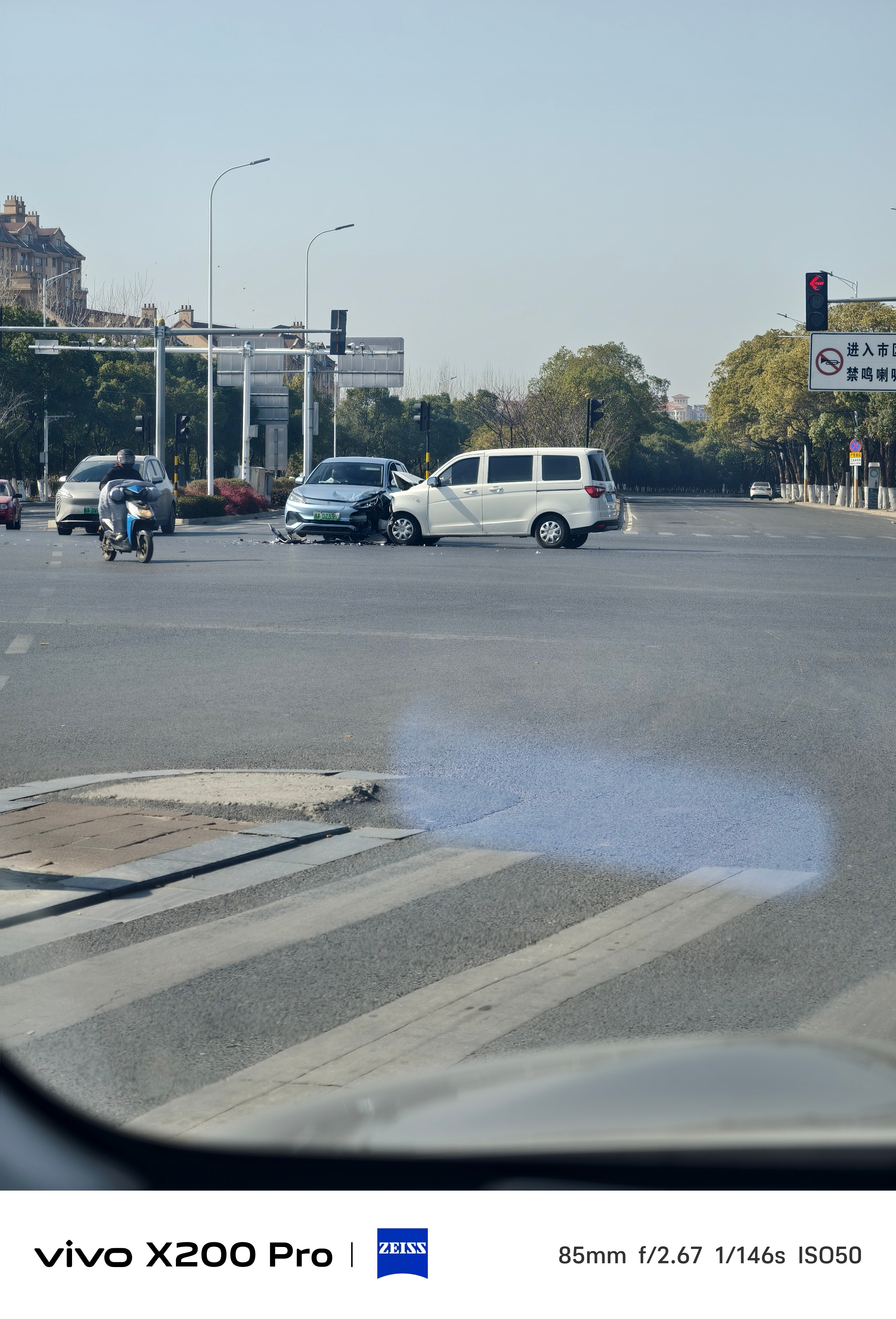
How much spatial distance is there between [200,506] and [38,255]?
422 feet

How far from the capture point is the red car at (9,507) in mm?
37625

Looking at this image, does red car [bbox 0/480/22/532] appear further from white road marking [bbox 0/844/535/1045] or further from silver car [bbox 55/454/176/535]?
white road marking [bbox 0/844/535/1045]

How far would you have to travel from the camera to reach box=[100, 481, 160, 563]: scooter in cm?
2119

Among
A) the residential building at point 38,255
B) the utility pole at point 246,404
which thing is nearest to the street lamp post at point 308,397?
the utility pole at point 246,404

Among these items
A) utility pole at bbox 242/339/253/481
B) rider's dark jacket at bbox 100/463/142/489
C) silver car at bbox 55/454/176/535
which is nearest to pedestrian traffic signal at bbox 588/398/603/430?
utility pole at bbox 242/339/253/481

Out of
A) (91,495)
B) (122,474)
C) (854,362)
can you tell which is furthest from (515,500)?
(854,362)

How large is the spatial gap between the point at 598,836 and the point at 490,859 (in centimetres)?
58

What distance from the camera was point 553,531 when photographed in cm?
2798

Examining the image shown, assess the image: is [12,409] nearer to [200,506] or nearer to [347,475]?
[200,506]

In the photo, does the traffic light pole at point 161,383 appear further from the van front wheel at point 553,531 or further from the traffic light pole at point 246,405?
the van front wheel at point 553,531

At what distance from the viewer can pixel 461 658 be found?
11.2 m

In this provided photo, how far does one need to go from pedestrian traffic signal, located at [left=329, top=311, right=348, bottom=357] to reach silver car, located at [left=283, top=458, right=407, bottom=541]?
12.4 metres

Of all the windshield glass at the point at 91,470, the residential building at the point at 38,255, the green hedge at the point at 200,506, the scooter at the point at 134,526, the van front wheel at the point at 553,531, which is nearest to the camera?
the scooter at the point at 134,526
